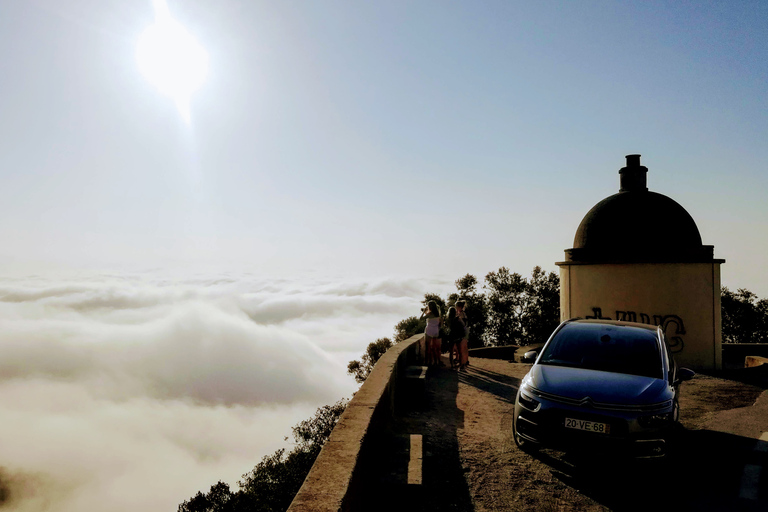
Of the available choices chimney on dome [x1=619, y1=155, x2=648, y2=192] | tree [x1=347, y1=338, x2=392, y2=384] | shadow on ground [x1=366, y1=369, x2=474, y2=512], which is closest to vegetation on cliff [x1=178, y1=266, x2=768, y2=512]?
tree [x1=347, y1=338, x2=392, y2=384]

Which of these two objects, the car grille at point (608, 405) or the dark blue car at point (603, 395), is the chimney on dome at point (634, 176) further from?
the car grille at point (608, 405)

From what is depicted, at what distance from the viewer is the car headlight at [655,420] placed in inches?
179

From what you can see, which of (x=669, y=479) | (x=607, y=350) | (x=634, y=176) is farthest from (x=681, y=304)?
(x=669, y=479)

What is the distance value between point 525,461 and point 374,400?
1.90 m

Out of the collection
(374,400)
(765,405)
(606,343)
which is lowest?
(765,405)

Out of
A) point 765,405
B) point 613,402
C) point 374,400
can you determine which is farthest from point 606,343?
point 765,405

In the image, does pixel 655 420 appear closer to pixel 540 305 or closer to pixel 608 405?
pixel 608 405

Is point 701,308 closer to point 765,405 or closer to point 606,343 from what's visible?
point 765,405

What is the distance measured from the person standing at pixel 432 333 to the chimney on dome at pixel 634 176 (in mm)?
9637

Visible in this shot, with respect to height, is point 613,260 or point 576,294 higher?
point 613,260

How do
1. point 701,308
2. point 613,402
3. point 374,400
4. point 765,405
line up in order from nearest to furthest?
point 613,402, point 374,400, point 765,405, point 701,308

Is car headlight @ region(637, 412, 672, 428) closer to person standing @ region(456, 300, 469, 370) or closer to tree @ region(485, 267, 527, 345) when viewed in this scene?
person standing @ region(456, 300, 469, 370)

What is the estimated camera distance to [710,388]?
34.4ft

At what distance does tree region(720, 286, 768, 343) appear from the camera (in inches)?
1353
